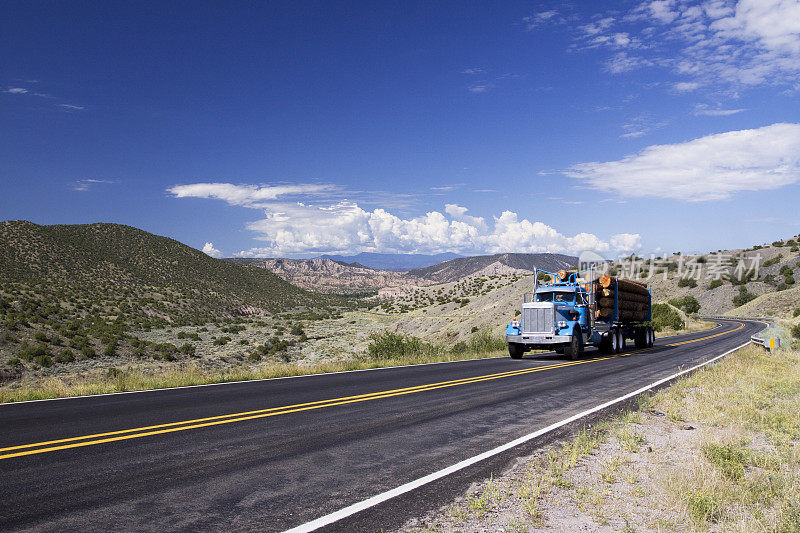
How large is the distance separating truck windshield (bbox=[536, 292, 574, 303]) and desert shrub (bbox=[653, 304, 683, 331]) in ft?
120

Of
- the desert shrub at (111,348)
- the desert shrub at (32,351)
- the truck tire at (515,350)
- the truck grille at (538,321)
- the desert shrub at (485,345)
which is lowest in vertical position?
the desert shrub at (111,348)

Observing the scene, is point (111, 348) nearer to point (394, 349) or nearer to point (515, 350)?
point (394, 349)

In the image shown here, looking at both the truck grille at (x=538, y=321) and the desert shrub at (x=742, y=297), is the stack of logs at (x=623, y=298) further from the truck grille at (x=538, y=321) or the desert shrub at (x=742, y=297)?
the desert shrub at (x=742, y=297)

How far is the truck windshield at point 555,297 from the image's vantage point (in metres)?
22.3

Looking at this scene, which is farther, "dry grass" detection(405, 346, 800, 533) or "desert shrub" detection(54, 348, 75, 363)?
"desert shrub" detection(54, 348, 75, 363)

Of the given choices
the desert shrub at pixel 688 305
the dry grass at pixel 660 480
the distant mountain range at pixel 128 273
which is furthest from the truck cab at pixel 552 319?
the desert shrub at pixel 688 305

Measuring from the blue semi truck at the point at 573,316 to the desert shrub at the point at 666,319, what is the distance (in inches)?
1236

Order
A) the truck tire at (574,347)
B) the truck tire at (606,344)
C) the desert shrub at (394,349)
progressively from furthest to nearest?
1. the desert shrub at (394,349)
2. the truck tire at (606,344)
3. the truck tire at (574,347)

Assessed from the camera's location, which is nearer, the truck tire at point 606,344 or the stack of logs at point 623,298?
the stack of logs at point 623,298

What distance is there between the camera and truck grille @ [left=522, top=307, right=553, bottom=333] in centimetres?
2111

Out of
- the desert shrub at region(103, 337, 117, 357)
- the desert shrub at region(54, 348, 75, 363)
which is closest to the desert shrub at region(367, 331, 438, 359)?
the desert shrub at region(54, 348, 75, 363)

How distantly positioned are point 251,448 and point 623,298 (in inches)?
912

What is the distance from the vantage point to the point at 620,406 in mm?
11117

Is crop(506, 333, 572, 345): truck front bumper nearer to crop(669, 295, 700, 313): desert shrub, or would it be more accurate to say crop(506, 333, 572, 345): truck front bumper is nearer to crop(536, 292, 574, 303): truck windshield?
crop(536, 292, 574, 303): truck windshield
